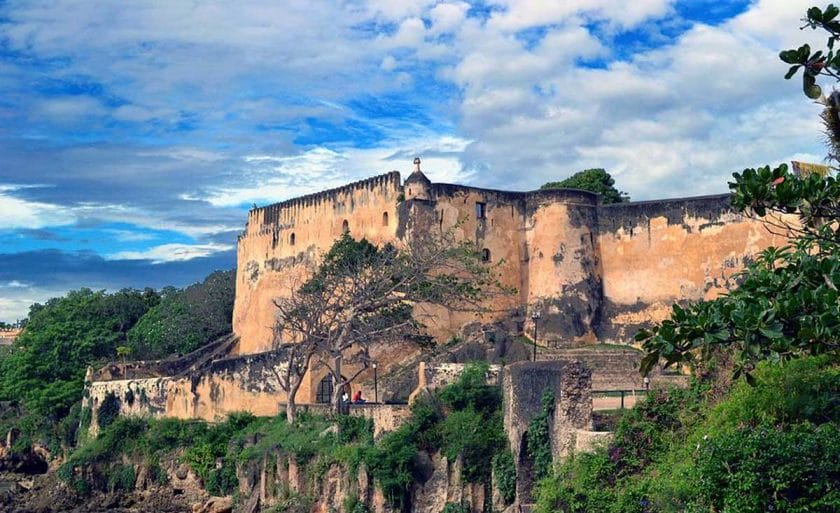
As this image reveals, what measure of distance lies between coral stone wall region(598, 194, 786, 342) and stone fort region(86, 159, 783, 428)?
34 mm

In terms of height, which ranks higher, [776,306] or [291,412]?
[776,306]

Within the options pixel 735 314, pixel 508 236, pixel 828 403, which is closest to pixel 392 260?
pixel 508 236

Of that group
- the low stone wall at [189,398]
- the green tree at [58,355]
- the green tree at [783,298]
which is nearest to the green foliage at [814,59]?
the green tree at [783,298]

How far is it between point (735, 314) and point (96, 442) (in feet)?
104

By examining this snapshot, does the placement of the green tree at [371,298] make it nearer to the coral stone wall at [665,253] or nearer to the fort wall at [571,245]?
the fort wall at [571,245]

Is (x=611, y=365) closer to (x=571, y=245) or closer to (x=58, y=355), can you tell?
(x=571, y=245)

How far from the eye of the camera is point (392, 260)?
3419 centimetres

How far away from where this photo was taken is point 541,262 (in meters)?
38.9

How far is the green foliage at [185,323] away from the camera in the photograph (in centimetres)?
4878

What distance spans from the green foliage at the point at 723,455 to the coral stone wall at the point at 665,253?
1702 centimetres

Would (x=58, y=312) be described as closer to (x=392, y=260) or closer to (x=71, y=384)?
(x=71, y=384)

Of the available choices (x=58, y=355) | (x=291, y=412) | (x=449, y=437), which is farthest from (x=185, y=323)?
(x=449, y=437)

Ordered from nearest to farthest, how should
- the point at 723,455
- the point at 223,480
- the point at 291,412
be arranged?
the point at 723,455 < the point at 291,412 < the point at 223,480

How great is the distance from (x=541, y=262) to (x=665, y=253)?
4.24 meters
